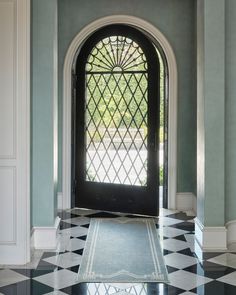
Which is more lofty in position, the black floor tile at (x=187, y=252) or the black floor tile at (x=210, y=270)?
the black floor tile at (x=187, y=252)

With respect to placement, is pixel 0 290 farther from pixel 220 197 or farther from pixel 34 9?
pixel 34 9

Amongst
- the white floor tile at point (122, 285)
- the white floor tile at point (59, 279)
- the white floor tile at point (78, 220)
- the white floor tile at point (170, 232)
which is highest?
the white floor tile at point (78, 220)

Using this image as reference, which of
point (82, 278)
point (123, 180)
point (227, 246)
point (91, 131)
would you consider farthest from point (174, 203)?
point (82, 278)

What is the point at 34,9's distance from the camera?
4.68 metres

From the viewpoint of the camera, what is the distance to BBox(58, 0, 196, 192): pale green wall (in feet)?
21.9

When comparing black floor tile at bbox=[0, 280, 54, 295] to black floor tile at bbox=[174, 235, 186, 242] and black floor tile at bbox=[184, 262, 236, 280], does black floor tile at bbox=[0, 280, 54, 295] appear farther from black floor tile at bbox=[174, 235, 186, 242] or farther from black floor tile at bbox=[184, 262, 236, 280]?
black floor tile at bbox=[174, 235, 186, 242]

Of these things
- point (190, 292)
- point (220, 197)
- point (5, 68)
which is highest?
point (5, 68)

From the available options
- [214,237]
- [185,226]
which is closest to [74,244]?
[214,237]

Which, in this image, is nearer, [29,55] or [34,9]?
[29,55]

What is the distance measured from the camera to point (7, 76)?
13.6 ft

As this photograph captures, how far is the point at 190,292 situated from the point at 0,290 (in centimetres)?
141

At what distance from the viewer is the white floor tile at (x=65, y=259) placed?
4.23m

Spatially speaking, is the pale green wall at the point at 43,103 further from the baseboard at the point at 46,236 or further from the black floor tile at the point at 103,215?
the black floor tile at the point at 103,215

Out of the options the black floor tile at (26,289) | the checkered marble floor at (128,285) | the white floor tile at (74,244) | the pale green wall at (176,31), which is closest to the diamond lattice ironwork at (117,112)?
the pale green wall at (176,31)
